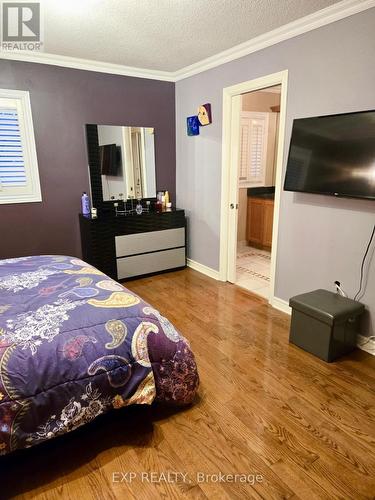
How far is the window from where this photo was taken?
3211 millimetres

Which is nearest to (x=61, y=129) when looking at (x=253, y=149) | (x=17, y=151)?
(x=17, y=151)

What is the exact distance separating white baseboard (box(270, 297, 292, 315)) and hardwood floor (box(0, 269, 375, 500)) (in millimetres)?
608

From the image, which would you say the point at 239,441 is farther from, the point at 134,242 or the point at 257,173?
the point at 257,173

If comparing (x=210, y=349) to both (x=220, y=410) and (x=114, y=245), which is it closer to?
(x=220, y=410)

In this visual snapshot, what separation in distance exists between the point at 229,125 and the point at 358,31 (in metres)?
1.43

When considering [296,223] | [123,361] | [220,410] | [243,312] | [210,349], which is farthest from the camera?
[243,312]

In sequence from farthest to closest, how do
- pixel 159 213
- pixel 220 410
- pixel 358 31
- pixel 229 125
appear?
pixel 159 213 < pixel 229 125 < pixel 358 31 < pixel 220 410

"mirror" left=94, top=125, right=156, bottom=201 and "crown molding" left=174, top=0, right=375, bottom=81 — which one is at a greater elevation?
"crown molding" left=174, top=0, right=375, bottom=81

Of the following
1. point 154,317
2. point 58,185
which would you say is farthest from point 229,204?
point 154,317

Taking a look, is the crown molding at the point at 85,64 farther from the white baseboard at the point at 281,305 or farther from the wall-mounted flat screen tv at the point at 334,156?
the white baseboard at the point at 281,305

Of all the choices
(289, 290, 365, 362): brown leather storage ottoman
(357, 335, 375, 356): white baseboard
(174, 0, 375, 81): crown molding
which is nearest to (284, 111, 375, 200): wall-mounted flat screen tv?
(174, 0, 375, 81): crown molding

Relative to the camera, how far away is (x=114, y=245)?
3633 millimetres

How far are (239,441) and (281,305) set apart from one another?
5.37 feet

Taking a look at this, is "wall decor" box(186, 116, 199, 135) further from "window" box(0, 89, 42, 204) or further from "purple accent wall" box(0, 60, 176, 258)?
"window" box(0, 89, 42, 204)
